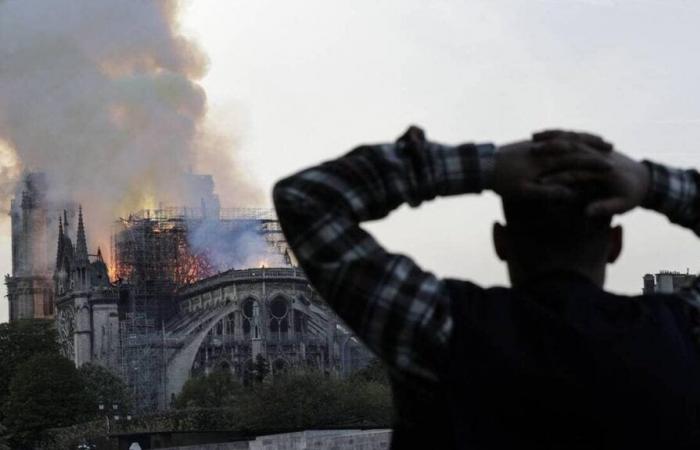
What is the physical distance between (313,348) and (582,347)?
147m

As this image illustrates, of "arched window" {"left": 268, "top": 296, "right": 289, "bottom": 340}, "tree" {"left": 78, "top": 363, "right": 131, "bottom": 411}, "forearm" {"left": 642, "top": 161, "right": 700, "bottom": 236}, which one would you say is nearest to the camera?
"forearm" {"left": 642, "top": 161, "right": 700, "bottom": 236}

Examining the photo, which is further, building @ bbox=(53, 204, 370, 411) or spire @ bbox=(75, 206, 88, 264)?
spire @ bbox=(75, 206, 88, 264)

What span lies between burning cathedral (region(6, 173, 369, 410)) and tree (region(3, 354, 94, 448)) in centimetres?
1314

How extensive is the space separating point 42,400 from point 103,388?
822 centimetres

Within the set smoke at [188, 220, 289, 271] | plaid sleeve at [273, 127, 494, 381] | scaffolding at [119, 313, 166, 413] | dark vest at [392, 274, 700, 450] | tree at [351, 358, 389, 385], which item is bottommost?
dark vest at [392, 274, 700, 450]

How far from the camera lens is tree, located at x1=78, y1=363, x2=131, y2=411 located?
12750cm

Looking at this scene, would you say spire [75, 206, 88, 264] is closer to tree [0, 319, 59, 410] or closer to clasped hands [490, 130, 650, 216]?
tree [0, 319, 59, 410]

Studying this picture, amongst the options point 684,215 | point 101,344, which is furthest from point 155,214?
point 684,215

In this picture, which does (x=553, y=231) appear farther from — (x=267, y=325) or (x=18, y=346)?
(x=267, y=325)

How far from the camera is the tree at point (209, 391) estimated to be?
121250 mm

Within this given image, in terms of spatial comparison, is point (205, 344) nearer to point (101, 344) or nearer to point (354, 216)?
point (101, 344)

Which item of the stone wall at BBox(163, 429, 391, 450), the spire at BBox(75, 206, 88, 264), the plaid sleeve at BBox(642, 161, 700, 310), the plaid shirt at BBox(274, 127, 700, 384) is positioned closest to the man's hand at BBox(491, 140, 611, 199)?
the plaid shirt at BBox(274, 127, 700, 384)

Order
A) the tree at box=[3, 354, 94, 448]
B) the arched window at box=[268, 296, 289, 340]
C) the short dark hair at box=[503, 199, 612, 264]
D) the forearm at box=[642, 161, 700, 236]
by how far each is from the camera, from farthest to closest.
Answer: the arched window at box=[268, 296, 289, 340] < the tree at box=[3, 354, 94, 448] < the forearm at box=[642, 161, 700, 236] < the short dark hair at box=[503, 199, 612, 264]

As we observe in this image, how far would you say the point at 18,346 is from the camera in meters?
143
